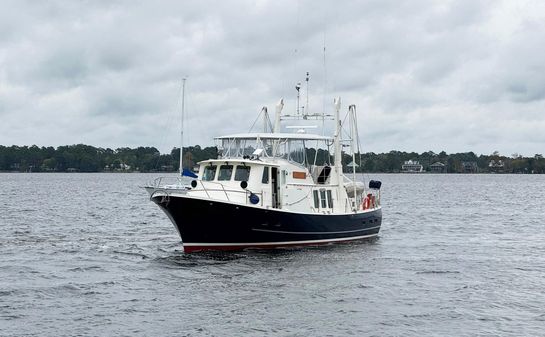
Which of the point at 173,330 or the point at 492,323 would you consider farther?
the point at 492,323

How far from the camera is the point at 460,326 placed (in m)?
21.8

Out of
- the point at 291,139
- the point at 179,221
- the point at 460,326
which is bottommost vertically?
the point at 460,326

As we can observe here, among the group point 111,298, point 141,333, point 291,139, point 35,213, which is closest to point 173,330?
point 141,333

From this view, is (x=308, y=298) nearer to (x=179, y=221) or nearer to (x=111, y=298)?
(x=111, y=298)

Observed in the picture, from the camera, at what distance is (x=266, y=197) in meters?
34.2

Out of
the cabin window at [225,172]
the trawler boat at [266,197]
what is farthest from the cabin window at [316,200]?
the cabin window at [225,172]

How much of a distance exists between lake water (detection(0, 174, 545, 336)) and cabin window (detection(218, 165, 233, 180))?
394cm

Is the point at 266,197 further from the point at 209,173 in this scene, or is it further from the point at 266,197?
the point at 209,173

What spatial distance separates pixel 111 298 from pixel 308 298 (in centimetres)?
640

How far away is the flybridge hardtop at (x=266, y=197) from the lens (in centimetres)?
3231

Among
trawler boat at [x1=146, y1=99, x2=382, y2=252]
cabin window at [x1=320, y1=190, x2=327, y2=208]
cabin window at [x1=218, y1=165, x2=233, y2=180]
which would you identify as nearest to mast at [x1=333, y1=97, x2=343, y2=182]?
trawler boat at [x1=146, y1=99, x2=382, y2=252]

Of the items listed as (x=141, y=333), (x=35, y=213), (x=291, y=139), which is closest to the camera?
(x=141, y=333)

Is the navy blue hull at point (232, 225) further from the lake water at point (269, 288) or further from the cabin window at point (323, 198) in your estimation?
the cabin window at point (323, 198)

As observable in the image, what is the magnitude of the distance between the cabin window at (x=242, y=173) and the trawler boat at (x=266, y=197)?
5cm
